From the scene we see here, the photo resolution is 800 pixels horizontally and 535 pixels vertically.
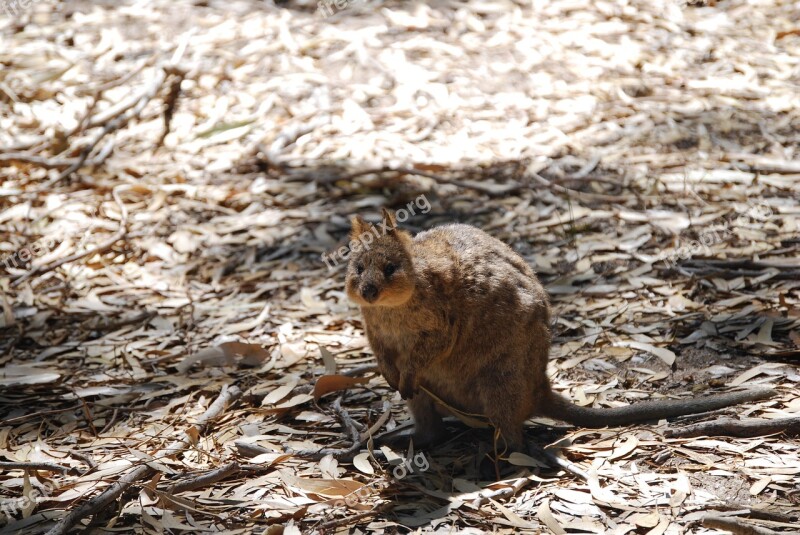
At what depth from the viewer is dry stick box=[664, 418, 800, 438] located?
3703 millimetres

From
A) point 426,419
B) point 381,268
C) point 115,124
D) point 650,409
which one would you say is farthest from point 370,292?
point 115,124

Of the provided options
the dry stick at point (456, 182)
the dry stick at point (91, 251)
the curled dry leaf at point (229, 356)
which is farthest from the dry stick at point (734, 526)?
the dry stick at point (91, 251)

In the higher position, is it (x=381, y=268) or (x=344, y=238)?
(x=381, y=268)

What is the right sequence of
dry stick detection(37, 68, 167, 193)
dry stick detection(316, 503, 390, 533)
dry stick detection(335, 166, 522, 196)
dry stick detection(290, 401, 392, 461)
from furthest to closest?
1. dry stick detection(37, 68, 167, 193)
2. dry stick detection(335, 166, 522, 196)
3. dry stick detection(290, 401, 392, 461)
4. dry stick detection(316, 503, 390, 533)

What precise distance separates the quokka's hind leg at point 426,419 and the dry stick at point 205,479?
2.91 feet

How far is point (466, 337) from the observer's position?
3.95 m

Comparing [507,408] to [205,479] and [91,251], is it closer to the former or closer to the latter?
[205,479]

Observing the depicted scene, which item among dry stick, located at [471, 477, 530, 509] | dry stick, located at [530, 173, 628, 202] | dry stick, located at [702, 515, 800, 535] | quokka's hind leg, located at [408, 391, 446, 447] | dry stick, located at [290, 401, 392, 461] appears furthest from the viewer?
dry stick, located at [530, 173, 628, 202]

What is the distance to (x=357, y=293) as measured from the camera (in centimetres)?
374

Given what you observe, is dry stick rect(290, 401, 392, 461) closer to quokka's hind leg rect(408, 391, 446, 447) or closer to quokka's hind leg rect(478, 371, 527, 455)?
quokka's hind leg rect(408, 391, 446, 447)

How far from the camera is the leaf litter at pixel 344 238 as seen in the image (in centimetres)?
361

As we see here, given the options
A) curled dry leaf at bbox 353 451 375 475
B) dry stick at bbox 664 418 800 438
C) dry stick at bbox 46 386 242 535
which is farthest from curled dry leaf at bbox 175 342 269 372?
dry stick at bbox 664 418 800 438

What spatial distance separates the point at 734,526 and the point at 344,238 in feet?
12.2

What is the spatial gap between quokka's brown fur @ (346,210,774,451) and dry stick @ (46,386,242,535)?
92cm
